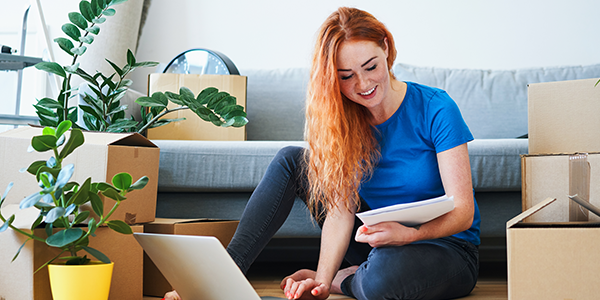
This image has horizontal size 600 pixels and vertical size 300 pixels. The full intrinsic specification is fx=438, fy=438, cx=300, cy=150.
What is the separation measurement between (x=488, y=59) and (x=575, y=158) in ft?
4.86

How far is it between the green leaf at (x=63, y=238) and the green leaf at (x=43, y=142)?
160 mm

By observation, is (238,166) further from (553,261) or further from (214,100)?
(553,261)

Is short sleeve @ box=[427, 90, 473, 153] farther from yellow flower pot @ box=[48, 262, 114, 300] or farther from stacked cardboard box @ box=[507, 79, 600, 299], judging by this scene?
yellow flower pot @ box=[48, 262, 114, 300]

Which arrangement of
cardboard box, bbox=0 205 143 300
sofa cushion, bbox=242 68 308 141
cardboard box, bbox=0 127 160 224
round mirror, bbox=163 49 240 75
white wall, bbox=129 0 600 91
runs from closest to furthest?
cardboard box, bbox=0 205 143 300, cardboard box, bbox=0 127 160 224, round mirror, bbox=163 49 240 75, sofa cushion, bbox=242 68 308 141, white wall, bbox=129 0 600 91

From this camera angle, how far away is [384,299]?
3.08 feet

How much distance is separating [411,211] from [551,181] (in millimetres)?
335

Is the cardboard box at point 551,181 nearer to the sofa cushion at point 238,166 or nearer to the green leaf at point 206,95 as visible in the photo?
the sofa cushion at point 238,166

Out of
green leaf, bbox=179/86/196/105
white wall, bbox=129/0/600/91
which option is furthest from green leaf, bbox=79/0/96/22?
white wall, bbox=129/0/600/91

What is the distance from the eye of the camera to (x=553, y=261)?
74 centimetres

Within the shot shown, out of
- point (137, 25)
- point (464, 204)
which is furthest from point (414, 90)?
point (137, 25)

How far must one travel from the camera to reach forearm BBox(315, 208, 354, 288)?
42.7 inches

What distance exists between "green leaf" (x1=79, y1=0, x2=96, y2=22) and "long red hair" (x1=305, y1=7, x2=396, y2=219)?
0.59 meters

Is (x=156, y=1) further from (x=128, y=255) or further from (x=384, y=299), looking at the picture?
(x=384, y=299)

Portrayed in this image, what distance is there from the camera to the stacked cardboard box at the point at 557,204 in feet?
2.42
